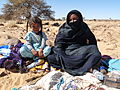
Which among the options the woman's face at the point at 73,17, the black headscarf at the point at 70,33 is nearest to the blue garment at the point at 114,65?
the black headscarf at the point at 70,33

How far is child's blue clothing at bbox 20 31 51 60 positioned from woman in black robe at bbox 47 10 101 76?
8.6 inches

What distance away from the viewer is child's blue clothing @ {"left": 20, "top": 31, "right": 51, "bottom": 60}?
439 centimetres

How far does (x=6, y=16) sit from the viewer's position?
1639 centimetres

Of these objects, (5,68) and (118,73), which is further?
(5,68)

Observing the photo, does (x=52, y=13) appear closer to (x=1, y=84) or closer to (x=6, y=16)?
(x=6, y=16)

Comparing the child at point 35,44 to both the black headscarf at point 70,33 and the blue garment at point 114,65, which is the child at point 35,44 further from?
the blue garment at point 114,65

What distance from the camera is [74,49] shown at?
14.1 feet

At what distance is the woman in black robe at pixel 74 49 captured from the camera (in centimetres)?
394

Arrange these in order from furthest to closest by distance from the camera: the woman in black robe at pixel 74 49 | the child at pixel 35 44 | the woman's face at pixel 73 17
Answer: the child at pixel 35 44, the woman's face at pixel 73 17, the woman in black robe at pixel 74 49

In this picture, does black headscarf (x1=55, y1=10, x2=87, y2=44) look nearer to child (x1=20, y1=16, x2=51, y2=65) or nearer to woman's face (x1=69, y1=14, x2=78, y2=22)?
woman's face (x1=69, y1=14, x2=78, y2=22)

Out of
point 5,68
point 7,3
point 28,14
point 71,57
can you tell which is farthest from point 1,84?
point 7,3

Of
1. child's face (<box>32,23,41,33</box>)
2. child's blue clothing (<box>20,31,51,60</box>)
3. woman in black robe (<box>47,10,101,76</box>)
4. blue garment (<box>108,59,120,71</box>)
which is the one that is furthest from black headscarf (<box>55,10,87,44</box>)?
blue garment (<box>108,59,120,71</box>)

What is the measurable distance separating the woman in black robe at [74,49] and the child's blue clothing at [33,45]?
8.6 inches

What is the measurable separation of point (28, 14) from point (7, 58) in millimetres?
10176
